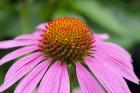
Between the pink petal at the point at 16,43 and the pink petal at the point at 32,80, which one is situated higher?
the pink petal at the point at 16,43

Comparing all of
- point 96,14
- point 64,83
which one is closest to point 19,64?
point 64,83

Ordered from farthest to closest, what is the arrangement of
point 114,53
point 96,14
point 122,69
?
point 96,14 < point 114,53 < point 122,69

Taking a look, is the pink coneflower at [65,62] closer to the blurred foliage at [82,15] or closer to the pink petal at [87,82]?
the pink petal at [87,82]

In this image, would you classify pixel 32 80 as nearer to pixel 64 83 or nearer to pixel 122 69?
pixel 64 83

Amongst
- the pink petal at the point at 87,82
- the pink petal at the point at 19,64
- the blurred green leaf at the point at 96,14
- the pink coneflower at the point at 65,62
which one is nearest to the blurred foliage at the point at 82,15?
the blurred green leaf at the point at 96,14

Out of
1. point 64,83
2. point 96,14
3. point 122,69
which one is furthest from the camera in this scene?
point 96,14

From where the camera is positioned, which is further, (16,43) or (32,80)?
(16,43)

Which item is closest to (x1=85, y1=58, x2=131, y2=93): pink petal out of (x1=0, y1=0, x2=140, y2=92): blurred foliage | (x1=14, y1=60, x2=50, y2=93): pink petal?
(x1=14, y1=60, x2=50, y2=93): pink petal

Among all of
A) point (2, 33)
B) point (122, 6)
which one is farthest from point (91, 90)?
point (122, 6)
